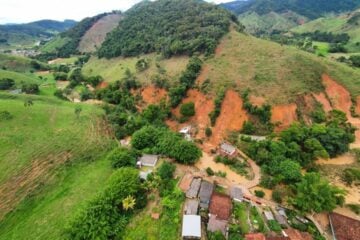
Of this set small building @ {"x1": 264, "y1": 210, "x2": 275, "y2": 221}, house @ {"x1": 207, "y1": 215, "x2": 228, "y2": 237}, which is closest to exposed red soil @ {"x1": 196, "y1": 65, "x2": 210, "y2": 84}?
→ small building @ {"x1": 264, "y1": 210, "x2": 275, "y2": 221}

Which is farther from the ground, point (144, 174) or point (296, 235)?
point (144, 174)

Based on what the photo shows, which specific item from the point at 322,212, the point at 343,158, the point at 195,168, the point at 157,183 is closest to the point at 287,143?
the point at 343,158

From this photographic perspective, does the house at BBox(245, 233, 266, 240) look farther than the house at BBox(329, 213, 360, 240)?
No

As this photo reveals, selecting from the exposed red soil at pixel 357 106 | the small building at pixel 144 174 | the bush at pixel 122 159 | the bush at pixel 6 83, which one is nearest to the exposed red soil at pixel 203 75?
the bush at pixel 122 159

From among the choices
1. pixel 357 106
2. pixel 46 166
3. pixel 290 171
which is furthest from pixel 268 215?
pixel 357 106

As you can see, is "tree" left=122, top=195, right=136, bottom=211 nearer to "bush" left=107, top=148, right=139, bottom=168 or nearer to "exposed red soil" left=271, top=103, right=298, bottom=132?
"bush" left=107, top=148, right=139, bottom=168

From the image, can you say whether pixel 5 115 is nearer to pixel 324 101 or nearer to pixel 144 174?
pixel 144 174
